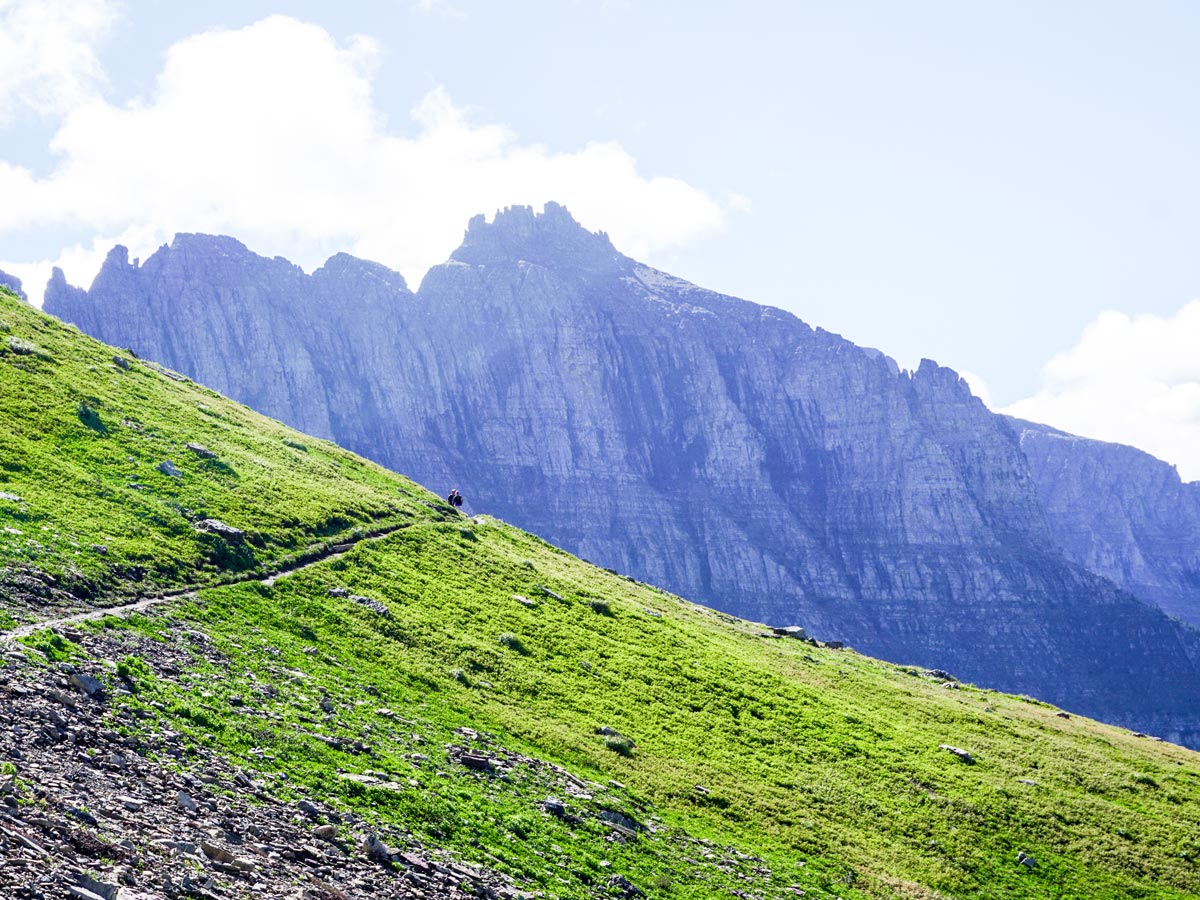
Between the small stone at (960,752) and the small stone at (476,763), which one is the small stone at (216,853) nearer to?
the small stone at (476,763)

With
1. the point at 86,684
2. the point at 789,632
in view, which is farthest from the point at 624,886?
the point at 789,632

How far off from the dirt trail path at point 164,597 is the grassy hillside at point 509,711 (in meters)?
0.67

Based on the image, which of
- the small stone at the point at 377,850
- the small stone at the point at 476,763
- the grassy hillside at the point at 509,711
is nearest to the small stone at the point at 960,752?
the grassy hillside at the point at 509,711

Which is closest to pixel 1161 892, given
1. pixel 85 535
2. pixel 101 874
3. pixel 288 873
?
pixel 288 873

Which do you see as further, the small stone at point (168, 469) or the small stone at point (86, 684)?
the small stone at point (168, 469)

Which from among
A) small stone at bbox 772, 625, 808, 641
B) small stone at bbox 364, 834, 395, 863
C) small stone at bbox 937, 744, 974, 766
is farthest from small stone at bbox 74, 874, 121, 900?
small stone at bbox 772, 625, 808, 641

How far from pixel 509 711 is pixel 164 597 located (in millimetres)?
14347

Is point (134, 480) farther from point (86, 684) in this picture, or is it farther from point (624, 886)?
point (624, 886)

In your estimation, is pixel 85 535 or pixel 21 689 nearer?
pixel 21 689

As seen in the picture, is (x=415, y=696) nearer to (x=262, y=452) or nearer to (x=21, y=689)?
(x=21, y=689)

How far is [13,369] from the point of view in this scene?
5919 cm

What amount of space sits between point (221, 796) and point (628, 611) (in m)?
42.5

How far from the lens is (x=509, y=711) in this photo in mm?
41812

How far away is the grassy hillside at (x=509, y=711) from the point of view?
30.5 metres
